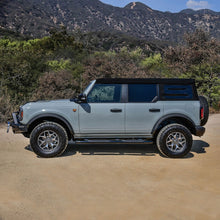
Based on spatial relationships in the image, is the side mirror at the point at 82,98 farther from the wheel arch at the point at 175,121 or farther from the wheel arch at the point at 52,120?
the wheel arch at the point at 175,121

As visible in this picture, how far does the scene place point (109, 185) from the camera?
179 inches

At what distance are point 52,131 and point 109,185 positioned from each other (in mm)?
2254

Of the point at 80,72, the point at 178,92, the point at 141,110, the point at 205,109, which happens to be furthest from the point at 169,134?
the point at 80,72

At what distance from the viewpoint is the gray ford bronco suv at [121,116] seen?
6.28 metres

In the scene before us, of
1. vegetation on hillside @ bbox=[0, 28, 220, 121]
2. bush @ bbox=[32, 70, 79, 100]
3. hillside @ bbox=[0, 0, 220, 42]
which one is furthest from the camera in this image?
hillside @ bbox=[0, 0, 220, 42]

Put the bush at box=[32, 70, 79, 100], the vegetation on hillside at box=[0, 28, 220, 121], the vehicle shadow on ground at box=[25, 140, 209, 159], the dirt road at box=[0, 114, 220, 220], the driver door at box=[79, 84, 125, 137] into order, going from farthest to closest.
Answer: the vegetation on hillside at box=[0, 28, 220, 121] < the bush at box=[32, 70, 79, 100] < the vehicle shadow on ground at box=[25, 140, 209, 159] < the driver door at box=[79, 84, 125, 137] < the dirt road at box=[0, 114, 220, 220]

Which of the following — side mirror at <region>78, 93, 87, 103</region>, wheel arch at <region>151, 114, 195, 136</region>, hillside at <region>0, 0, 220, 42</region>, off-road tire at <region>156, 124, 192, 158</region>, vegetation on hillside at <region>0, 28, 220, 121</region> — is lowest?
off-road tire at <region>156, 124, 192, 158</region>

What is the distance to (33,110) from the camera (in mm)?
6352

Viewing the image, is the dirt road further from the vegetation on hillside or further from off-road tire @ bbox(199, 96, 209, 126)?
the vegetation on hillside

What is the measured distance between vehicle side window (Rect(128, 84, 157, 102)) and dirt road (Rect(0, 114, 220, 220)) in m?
1.28

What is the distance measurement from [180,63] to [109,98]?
1341 centimetres

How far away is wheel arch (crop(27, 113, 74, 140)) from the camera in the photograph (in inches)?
249

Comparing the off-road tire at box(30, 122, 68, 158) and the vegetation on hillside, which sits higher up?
the vegetation on hillside

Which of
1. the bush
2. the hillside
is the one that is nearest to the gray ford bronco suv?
the bush
